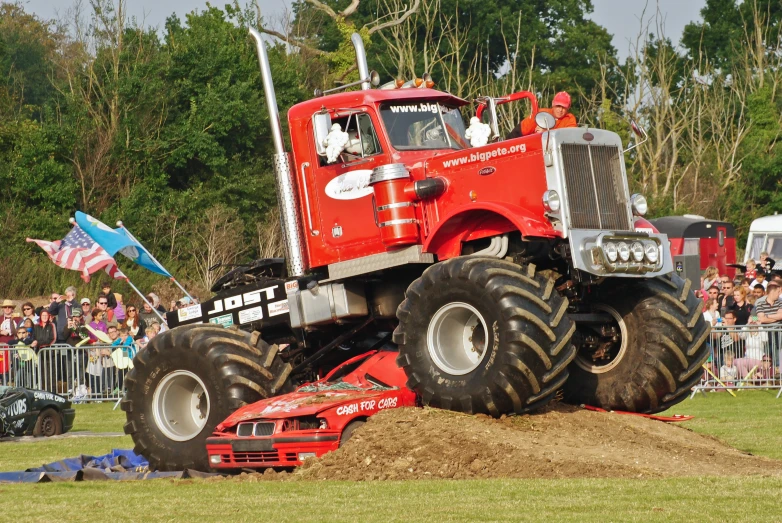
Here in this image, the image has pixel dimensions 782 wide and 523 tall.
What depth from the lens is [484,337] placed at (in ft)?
42.3

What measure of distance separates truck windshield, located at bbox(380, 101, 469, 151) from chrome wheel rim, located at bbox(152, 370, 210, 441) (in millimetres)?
3520

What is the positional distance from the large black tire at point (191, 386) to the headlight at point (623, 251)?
4.07m

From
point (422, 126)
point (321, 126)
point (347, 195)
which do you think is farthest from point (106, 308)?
point (422, 126)

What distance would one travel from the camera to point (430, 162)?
13.6 meters

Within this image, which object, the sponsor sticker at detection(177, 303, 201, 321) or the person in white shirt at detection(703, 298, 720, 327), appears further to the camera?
the person in white shirt at detection(703, 298, 720, 327)

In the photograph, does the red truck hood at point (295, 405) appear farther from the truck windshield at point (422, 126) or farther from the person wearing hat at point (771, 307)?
the person wearing hat at point (771, 307)

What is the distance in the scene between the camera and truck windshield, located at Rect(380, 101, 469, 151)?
553 inches

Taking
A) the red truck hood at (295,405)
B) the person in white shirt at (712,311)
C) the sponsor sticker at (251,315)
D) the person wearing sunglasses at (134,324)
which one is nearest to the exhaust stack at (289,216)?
the sponsor sticker at (251,315)

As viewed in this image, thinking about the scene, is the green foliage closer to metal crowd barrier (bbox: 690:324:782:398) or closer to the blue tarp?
metal crowd barrier (bbox: 690:324:782:398)

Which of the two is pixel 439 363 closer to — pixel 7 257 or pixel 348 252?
pixel 348 252

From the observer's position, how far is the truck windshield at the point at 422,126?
14055 millimetres

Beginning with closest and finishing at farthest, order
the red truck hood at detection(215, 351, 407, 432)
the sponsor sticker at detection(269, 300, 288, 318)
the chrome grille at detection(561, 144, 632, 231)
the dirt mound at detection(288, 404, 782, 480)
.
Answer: the dirt mound at detection(288, 404, 782, 480), the chrome grille at detection(561, 144, 632, 231), the red truck hood at detection(215, 351, 407, 432), the sponsor sticker at detection(269, 300, 288, 318)

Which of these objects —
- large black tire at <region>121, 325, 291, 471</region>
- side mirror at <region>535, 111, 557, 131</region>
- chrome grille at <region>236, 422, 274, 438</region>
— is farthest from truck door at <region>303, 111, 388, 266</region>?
chrome grille at <region>236, 422, 274, 438</region>

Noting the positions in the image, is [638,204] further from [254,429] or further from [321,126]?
[254,429]
